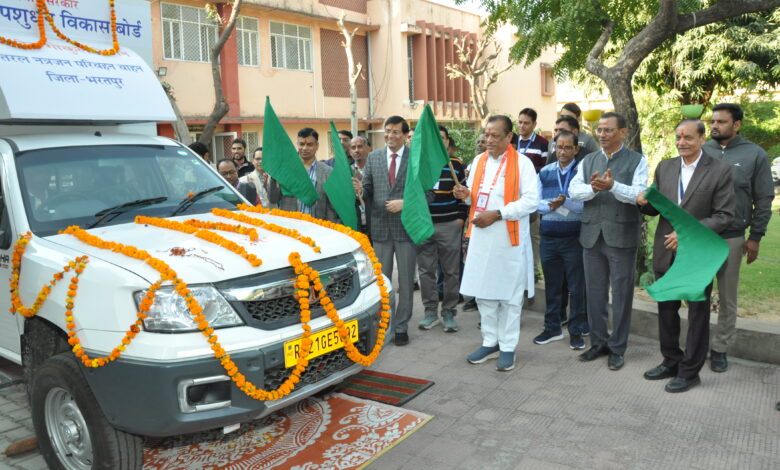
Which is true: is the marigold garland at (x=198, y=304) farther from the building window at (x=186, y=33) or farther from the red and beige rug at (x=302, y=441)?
the building window at (x=186, y=33)

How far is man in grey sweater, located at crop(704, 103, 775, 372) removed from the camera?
16.4 ft

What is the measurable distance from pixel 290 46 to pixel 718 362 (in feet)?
67.1

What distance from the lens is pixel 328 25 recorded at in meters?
24.2

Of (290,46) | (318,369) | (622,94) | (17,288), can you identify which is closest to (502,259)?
(318,369)

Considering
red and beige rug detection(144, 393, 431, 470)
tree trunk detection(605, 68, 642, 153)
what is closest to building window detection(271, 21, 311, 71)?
tree trunk detection(605, 68, 642, 153)

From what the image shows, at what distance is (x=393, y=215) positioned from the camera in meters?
6.07

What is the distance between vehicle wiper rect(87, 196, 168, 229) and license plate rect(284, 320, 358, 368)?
153 cm

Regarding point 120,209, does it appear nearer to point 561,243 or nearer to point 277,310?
point 277,310

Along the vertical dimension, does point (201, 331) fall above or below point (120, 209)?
below

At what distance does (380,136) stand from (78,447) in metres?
24.4

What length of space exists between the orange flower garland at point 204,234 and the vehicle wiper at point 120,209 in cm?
15

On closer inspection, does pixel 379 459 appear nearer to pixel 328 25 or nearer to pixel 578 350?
pixel 578 350

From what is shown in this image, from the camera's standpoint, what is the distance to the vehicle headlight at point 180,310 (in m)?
3.18

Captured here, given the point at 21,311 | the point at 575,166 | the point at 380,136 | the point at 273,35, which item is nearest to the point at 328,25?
the point at 273,35
